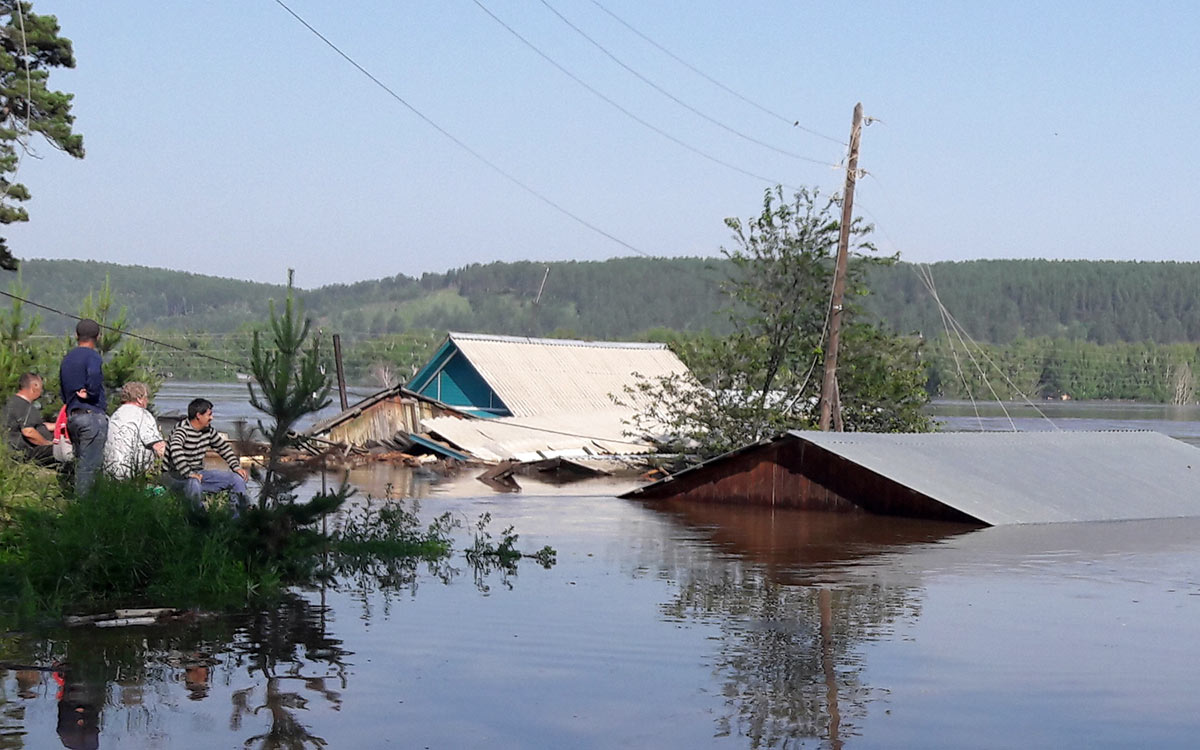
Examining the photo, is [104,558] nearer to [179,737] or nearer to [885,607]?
[179,737]

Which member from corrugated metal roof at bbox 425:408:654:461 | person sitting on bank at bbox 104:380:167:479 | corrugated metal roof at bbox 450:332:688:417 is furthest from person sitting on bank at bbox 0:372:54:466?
corrugated metal roof at bbox 450:332:688:417

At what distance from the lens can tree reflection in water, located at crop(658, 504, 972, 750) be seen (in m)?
8.05

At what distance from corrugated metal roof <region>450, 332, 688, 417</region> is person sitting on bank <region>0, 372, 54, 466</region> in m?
29.1

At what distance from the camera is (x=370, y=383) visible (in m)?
152

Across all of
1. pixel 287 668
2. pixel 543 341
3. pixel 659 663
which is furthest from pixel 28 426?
pixel 543 341

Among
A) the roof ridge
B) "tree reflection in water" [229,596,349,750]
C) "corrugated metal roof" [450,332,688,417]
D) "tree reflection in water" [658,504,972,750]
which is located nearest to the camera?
"tree reflection in water" [229,596,349,750]

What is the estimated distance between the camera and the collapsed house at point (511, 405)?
1619 inches

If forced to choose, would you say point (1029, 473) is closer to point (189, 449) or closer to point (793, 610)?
point (793, 610)

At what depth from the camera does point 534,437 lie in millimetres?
41812

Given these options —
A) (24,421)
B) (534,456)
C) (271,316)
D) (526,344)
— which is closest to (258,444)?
(271,316)

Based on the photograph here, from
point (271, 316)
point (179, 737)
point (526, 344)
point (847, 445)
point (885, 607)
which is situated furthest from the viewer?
point (526, 344)

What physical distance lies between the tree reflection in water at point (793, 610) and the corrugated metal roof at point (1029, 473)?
86 centimetres

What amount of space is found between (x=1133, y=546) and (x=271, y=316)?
482 inches

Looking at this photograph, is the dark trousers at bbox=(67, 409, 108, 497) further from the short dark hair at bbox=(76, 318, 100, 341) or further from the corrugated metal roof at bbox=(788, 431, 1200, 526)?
the corrugated metal roof at bbox=(788, 431, 1200, 526)
